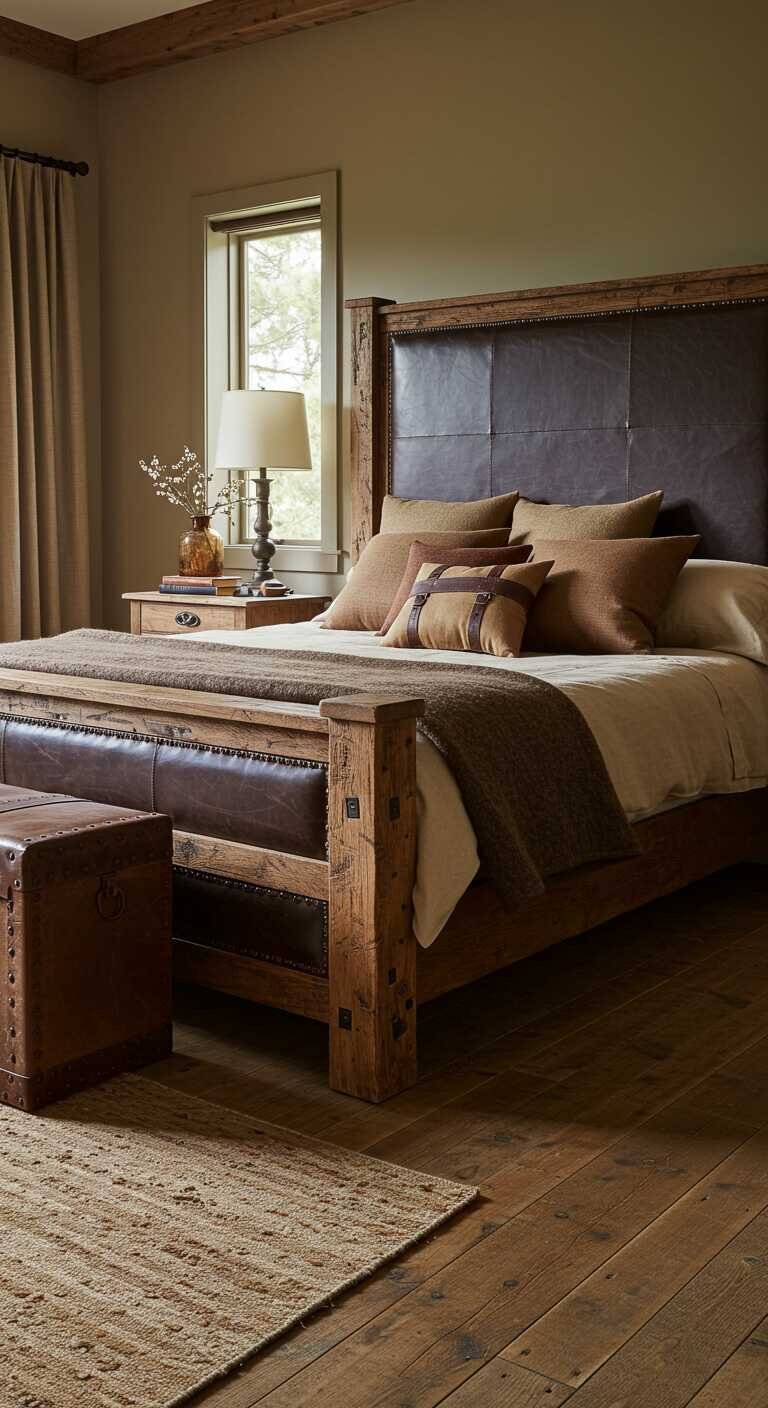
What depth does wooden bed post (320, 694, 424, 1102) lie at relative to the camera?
7.16 feet

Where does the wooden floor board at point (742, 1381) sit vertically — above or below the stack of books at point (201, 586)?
below

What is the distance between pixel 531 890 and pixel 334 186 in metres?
3.28

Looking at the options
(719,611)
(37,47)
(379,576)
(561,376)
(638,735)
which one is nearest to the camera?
(638,735)

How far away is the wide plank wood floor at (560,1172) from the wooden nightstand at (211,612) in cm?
188

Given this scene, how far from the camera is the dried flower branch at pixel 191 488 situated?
5289mm

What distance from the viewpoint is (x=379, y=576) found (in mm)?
3977

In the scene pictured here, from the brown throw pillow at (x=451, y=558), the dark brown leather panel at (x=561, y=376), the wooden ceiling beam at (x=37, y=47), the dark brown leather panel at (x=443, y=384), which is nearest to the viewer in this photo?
the brown throw pillow at (x=451, y=558)

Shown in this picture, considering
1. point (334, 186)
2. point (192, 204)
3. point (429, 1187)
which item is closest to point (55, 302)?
point (192, 204)

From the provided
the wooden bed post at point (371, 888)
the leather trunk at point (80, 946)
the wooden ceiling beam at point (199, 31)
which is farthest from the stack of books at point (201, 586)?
the wooden bed post at point (371, 888)

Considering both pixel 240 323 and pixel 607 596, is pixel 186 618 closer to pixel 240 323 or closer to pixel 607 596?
pixel 240 323

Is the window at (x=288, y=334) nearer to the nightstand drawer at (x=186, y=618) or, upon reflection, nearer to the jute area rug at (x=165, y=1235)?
the nightstand drawer at (x=186, y=618)

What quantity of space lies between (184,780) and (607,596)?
1412 mm

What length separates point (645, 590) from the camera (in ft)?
11.5

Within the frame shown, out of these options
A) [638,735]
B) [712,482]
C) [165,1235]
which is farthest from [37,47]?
[165,1235]
